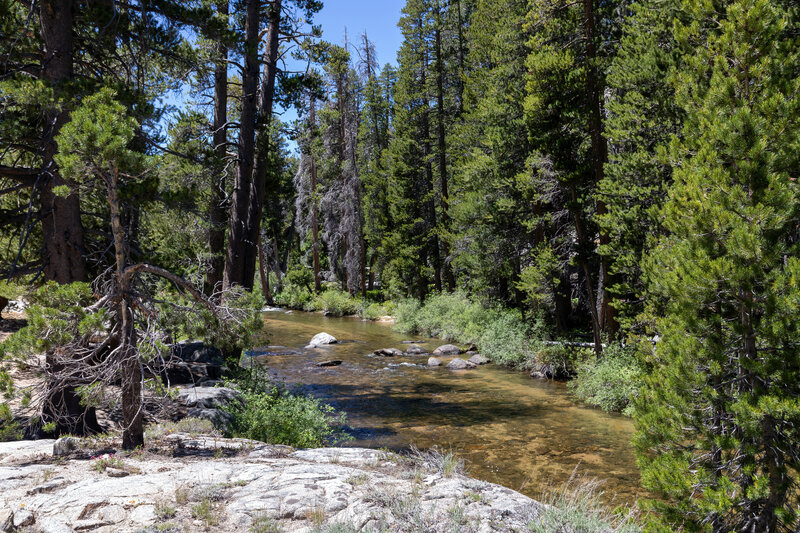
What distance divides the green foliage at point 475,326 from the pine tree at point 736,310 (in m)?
10.3

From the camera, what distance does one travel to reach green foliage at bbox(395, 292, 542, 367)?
15812 millimetres

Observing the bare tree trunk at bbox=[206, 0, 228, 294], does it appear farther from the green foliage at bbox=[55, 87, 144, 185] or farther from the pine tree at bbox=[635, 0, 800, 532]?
the pine tree at bbox=[635, 0, 800, 532]

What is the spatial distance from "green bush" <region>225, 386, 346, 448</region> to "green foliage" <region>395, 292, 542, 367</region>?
8450 mm

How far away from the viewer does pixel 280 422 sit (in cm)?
785

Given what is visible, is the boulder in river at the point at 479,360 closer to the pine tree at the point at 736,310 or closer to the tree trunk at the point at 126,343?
the pine tree at the point at 736,310

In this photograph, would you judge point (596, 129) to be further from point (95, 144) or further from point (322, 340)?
point (322, 340)

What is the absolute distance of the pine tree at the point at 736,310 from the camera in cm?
436

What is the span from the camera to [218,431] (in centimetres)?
740

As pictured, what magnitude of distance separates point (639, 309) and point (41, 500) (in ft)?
36.1

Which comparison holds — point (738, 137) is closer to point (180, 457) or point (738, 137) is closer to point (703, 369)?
point (703, 369)

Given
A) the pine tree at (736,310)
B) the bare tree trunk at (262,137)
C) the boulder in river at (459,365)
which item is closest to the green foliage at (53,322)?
the pine tree at (736,310)

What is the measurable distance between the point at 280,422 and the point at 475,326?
479 inches

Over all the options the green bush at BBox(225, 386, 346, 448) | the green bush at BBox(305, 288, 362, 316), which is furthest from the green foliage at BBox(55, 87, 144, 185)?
the green bush at BBox(305, 288, 362, 316)

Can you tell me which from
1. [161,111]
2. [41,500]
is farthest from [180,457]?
[161,111]
